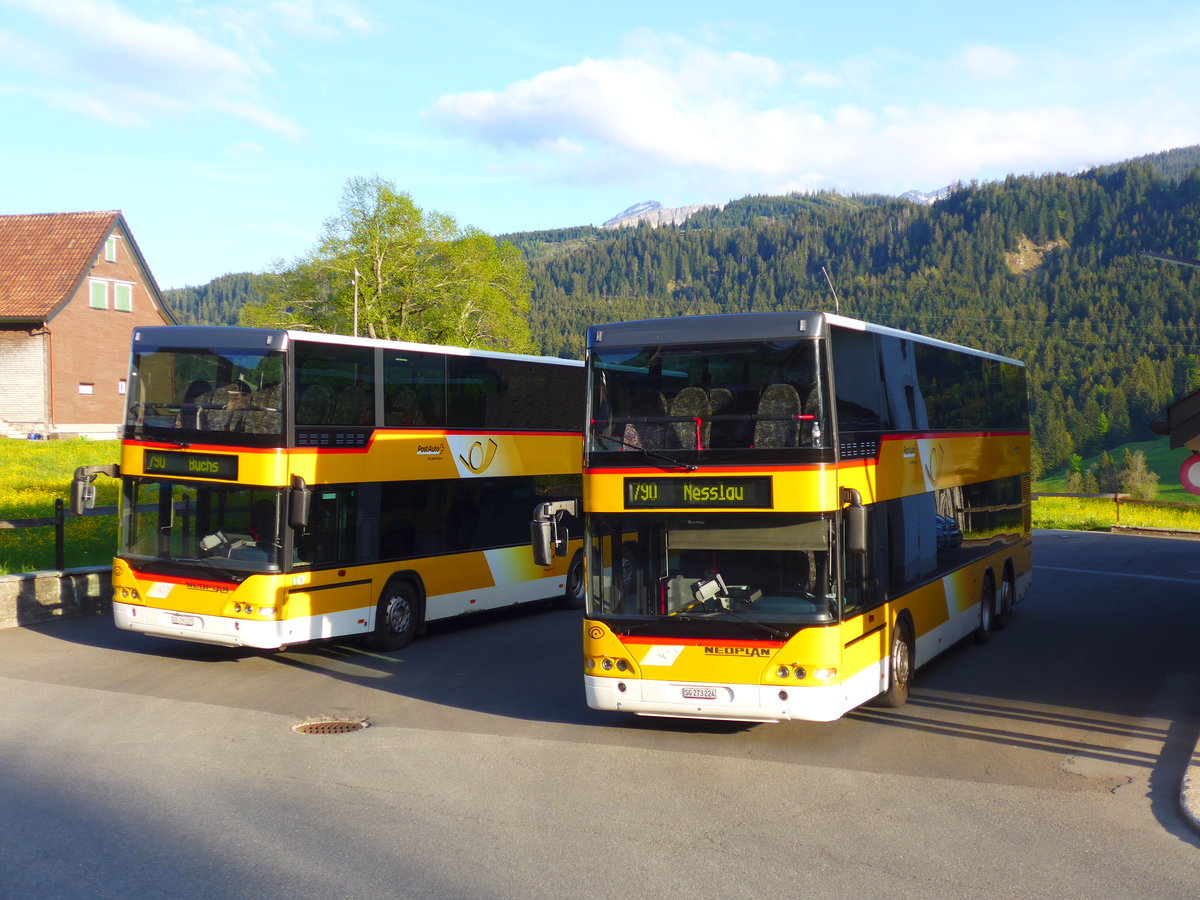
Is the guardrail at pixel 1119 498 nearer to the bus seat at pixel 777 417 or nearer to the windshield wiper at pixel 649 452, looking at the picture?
the bus seat at pixel 777 417

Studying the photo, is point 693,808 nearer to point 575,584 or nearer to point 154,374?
point 154,374

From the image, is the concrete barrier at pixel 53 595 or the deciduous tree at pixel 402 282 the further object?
the deciduous tree at pixel 402 282

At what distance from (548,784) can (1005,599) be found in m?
11.0

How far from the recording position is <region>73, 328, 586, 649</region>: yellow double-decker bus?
13.7 metres

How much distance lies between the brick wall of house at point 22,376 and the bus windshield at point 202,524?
1657 inches

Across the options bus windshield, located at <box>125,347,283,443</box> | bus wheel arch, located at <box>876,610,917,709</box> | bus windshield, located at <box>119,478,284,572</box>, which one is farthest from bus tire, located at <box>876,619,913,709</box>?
bus windshield, located at <box>125,347,283,443</box>

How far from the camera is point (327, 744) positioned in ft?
34.0

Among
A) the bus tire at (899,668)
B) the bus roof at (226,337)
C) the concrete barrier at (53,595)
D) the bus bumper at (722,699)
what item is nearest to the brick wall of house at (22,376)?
the concrete barrier at (53,595)

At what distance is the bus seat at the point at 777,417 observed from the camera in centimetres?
1008

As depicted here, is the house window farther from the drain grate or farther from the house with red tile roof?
the drain grate

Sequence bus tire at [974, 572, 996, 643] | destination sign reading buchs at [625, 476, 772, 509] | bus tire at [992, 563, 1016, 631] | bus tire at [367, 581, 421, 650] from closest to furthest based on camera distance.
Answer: destination sign reading buchs at [625, 476, 772, 509] < bus tire at [367, 581, 421, 650] < bus tire at [974, 572, 996, 643] < bus tire at [992, 563, 1016, 631]

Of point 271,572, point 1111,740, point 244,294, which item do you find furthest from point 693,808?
point 244,294

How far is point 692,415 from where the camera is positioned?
34.1 feet

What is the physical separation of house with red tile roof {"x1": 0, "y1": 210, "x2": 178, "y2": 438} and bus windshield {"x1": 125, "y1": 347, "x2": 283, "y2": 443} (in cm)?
4135
